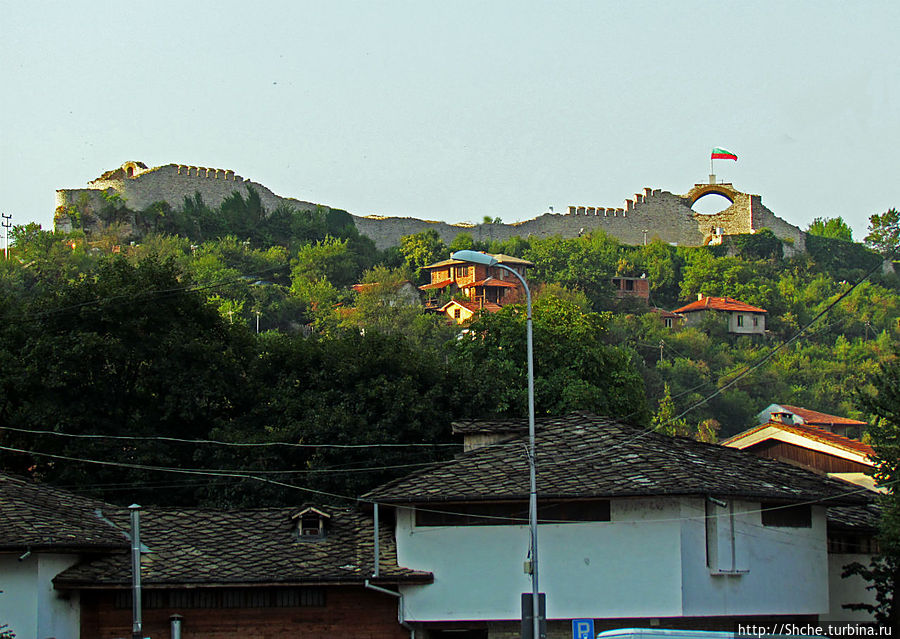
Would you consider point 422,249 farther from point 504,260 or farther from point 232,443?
point 232,443

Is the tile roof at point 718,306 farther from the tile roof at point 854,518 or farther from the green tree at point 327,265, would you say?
the tile roof at point 854,518

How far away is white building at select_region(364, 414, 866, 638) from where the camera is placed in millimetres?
21203

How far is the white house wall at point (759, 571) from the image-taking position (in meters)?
21.4

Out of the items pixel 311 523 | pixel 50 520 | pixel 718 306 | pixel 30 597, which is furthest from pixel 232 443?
pixel 718 306

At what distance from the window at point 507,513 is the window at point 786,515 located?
307 centimetres

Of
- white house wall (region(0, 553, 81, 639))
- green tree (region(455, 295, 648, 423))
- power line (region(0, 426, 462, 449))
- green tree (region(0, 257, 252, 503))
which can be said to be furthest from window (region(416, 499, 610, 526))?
green tree (region(455, 295, 648, 423))

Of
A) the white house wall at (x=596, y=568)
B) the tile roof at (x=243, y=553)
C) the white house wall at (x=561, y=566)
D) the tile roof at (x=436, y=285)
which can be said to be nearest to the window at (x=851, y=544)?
the white house wall at (x=596, y=568)

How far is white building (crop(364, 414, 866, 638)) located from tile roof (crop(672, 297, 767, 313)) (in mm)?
77636

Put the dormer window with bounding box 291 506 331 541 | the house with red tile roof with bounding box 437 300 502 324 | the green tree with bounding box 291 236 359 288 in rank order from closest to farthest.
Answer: the dormer window with bounding box 291 506 331 541 → the house with red tile roof with bounding box 437 300 502 324 → the green tree with bounding box 291 236 359 288

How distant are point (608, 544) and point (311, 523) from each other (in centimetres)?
537

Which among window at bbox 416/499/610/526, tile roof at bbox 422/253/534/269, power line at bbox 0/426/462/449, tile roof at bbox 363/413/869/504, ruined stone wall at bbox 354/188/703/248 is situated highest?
ruined stone wall at bbox 354/188/703/248

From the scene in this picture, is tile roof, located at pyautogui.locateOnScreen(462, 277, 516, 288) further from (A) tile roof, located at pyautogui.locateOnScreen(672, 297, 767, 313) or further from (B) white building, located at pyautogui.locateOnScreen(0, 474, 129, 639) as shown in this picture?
(B) white building, located at pyautogui.locateOnScreen(0, 474, 129, 639)

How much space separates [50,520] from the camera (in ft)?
70.8

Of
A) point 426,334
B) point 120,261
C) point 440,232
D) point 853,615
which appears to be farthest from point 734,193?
point 853,615
